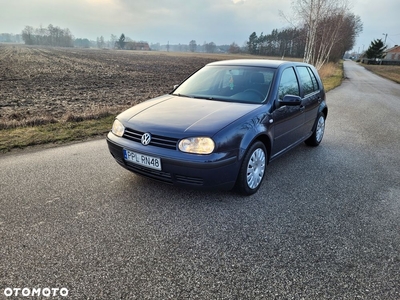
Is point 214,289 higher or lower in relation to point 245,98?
lower

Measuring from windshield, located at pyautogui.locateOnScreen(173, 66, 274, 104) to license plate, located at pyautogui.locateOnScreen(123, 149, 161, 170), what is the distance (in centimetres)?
139

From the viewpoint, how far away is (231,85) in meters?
4.29

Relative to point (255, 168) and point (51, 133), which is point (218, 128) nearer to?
point (255, 168)

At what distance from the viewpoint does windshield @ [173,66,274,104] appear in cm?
404

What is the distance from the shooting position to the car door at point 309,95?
4902 millimetres

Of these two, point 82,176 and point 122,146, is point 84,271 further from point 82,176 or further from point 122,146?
point 82,176

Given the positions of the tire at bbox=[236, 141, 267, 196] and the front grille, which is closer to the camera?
the front grille

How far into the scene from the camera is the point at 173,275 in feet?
7.55

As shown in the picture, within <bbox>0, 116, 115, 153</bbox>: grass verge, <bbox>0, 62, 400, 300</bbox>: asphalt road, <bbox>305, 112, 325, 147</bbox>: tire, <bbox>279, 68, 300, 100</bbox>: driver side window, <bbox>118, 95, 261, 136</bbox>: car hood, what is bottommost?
<bbox>0, 62, 400, 300</bbox>: asphalt road

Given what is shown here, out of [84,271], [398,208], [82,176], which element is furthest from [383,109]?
[84,271]

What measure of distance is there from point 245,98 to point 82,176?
249 cm

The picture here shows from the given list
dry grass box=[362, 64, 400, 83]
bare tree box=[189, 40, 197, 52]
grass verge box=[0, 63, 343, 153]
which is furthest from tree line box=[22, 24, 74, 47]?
grass verge box=[0, 63, 343, 153]
